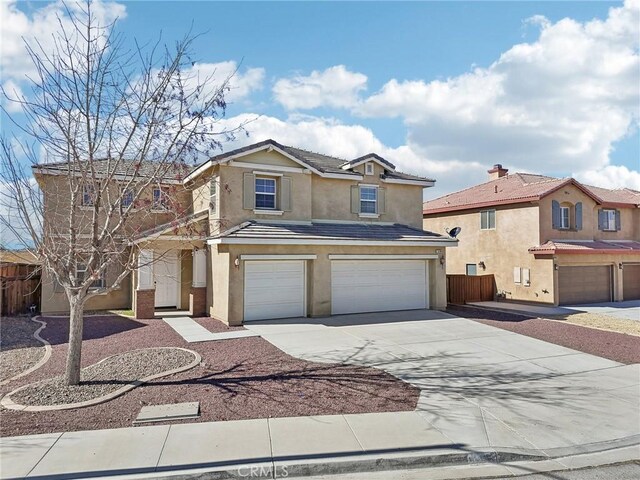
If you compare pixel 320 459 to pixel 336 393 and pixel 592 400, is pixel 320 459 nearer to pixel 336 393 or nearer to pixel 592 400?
pixel 336 393

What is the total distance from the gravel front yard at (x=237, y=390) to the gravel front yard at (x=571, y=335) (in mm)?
6518

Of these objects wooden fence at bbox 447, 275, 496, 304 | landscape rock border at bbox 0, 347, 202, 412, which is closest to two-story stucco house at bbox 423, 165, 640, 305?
wooden fence at bbox 447, 275, 496, 304

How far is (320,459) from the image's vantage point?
5.07 metres

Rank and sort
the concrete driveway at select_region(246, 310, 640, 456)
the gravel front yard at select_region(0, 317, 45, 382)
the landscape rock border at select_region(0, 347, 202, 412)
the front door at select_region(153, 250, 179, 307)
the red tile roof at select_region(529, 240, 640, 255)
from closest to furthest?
the concrete driveway at select_region(246, 310, 640, 456), the landscape rock border at select_region(0, 347, 202, 412), the gravel front yard at select_region(0, 317, 45, 382), the front door at select_region(153, 250, 179, 307), the red tile roof at select_region(529, 240, 640, 255)

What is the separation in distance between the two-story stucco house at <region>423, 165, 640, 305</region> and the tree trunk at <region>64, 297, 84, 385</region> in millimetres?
19876

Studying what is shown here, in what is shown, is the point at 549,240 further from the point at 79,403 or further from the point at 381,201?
the point at 79,403

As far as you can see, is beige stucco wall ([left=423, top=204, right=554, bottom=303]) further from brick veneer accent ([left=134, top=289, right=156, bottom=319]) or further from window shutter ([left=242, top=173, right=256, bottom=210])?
brick veneer accent ([left=134, top=289, right=156, bottom=319])

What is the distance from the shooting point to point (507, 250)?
22500 mm

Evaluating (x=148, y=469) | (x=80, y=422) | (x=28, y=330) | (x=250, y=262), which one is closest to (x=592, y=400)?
(x=148, y=469)

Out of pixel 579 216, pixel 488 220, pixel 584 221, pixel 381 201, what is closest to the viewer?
pixel 381 201

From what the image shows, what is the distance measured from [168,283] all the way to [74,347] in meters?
10.2

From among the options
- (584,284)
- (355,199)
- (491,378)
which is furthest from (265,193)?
(584,284)

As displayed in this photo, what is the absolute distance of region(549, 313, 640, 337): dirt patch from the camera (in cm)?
1431

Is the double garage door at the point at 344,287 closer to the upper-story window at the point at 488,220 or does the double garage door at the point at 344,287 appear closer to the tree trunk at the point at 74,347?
the tree trunk at the point at 74,347
